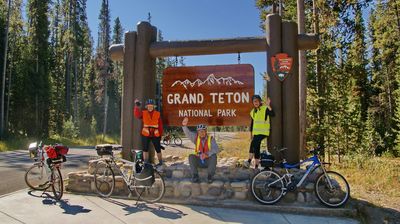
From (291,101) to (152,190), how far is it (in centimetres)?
353

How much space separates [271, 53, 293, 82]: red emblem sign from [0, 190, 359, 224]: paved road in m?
3.10

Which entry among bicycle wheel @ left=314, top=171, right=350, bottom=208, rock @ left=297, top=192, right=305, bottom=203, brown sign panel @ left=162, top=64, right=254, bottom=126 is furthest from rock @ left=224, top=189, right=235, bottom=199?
brown sign panel @ left=162, top=64, right=254, bottom=126

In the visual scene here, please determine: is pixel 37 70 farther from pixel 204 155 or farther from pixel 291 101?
pixel 291 101

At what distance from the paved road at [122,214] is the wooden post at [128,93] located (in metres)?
1.99

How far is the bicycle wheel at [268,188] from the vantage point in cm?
688

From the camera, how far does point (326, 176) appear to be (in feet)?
22.0

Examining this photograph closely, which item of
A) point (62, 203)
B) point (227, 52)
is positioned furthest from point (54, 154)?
point (227, 52)

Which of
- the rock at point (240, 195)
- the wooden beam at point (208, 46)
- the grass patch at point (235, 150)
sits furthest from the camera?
the grass patch at point (235, 150)

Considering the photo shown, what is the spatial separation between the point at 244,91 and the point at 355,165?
5.78 metres

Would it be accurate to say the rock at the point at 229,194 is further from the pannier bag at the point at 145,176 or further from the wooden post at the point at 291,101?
the wooden post at the point at 291,101

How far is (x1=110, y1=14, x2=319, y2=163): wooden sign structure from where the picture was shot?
8.04 m

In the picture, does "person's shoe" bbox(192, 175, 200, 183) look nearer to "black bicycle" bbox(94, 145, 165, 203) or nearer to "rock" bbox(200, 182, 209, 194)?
"rock" bbox(200, 182, 209, 194)

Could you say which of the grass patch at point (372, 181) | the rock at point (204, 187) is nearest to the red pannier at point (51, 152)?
the rock at point (204, 187)

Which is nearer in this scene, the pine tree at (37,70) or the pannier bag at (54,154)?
the pannier bag at (54,154)
